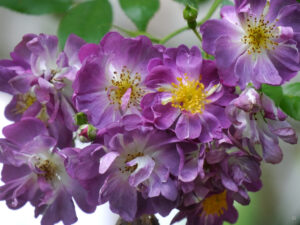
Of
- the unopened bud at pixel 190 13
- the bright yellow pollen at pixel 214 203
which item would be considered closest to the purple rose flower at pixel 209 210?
the bright yellow pollen at pixel 214 203

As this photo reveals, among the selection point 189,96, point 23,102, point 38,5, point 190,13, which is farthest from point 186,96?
point 38,5

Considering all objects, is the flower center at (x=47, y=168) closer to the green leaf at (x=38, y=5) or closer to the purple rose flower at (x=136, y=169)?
the purple rose flower at (x=136, y=169)

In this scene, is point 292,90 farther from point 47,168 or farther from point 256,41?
point 47,168

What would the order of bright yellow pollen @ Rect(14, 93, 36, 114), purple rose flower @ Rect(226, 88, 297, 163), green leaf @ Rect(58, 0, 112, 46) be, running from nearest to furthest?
purple rose flower @ Rect(226, 88, 297, 163) < bright yellow pollen @ Rect(14, 93, 36, 114) < green leaf @ Rect(58, 0, 112, 46)

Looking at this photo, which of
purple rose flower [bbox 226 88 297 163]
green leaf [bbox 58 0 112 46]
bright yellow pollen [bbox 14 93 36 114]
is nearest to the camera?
purple rose flower [bbox 226 88 297 163]

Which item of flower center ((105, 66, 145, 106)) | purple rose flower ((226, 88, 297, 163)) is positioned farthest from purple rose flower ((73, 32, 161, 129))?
purple rose flower ((226, 88, 297, 163))

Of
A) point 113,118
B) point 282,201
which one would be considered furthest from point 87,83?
point 282,201

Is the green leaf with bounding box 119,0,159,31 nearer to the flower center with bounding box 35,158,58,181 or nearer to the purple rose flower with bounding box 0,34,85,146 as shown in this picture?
the purple rose flower with bounding box 0,34,85,146
